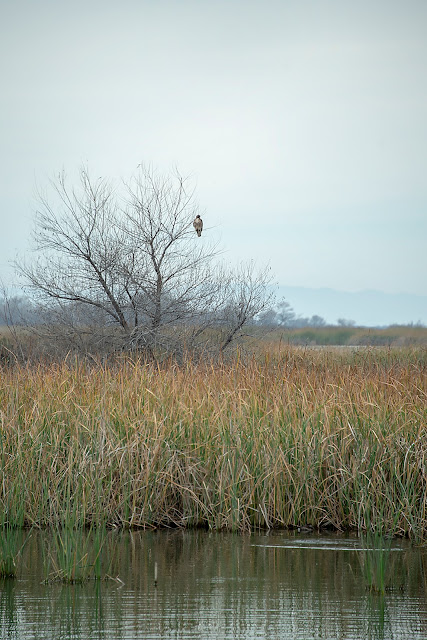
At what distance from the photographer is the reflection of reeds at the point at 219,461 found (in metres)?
5.96

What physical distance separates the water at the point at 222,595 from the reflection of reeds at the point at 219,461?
403mm

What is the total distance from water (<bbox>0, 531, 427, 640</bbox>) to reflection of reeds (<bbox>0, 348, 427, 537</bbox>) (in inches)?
15.9

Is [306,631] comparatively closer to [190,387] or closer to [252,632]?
[252,632]

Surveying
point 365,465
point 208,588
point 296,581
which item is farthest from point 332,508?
point 208,588

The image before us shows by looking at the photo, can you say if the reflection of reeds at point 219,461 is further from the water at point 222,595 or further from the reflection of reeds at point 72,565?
the reflection of reeds at point 72,565

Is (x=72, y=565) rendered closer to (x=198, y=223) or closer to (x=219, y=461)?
→ (x=219, y=461)

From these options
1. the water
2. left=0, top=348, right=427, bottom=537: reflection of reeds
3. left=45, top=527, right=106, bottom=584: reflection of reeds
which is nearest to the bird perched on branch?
left=0, top=348, right=427, bottom=537: reflection of reeds

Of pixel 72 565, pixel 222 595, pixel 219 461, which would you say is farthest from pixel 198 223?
pixel 222 595

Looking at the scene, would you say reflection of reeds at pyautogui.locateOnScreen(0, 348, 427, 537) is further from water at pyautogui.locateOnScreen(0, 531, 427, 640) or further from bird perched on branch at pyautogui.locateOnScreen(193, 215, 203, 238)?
bird perched on branch at pyautogui.locateOnScreen(193, 215, 203, 238)

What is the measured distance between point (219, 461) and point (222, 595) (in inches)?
77.8

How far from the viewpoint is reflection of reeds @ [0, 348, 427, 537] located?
19.5ft

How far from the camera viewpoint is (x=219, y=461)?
622 centimetres

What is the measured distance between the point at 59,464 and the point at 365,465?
103 inches

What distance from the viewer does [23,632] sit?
362cm
